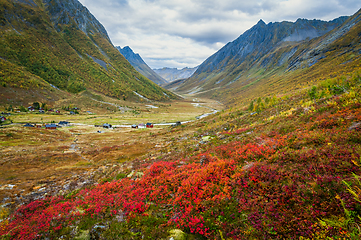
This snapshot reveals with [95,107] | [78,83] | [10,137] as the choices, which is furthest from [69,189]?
[78,83]

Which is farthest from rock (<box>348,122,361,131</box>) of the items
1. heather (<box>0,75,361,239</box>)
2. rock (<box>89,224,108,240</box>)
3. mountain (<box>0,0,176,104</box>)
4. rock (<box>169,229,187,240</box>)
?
mountain (<box>0,0,176,104</box>)

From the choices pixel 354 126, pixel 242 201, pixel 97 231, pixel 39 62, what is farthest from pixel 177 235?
pixel 39 62

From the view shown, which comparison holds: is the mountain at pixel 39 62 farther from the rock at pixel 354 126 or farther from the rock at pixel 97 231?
the rock at pixel 354 126

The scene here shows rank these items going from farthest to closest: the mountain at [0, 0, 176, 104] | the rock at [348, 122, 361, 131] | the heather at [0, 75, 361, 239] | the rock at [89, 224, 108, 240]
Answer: the mountain at [0, 0, 176, 104], the rock at [348, 122, 361, 131], the rock at [89, 224, 108, 240], the heather at [0, 75, 361, 239]

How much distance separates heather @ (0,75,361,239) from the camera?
18.5 feet

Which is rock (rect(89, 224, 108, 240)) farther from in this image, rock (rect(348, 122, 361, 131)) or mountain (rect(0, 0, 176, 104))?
mountain (rect(0, 0, 176, 104))

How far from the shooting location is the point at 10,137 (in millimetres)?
35750

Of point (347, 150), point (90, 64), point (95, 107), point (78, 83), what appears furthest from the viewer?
point (90, 64)

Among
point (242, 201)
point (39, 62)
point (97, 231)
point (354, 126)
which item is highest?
point (39, 62)

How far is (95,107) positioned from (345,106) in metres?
143

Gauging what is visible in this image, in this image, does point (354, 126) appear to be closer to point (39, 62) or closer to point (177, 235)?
point (177, 235)

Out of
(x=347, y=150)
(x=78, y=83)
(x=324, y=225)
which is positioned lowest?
(x=324, y=225)

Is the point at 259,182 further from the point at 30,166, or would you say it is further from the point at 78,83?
the point at 78,83

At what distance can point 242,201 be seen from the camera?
765 centimetres
